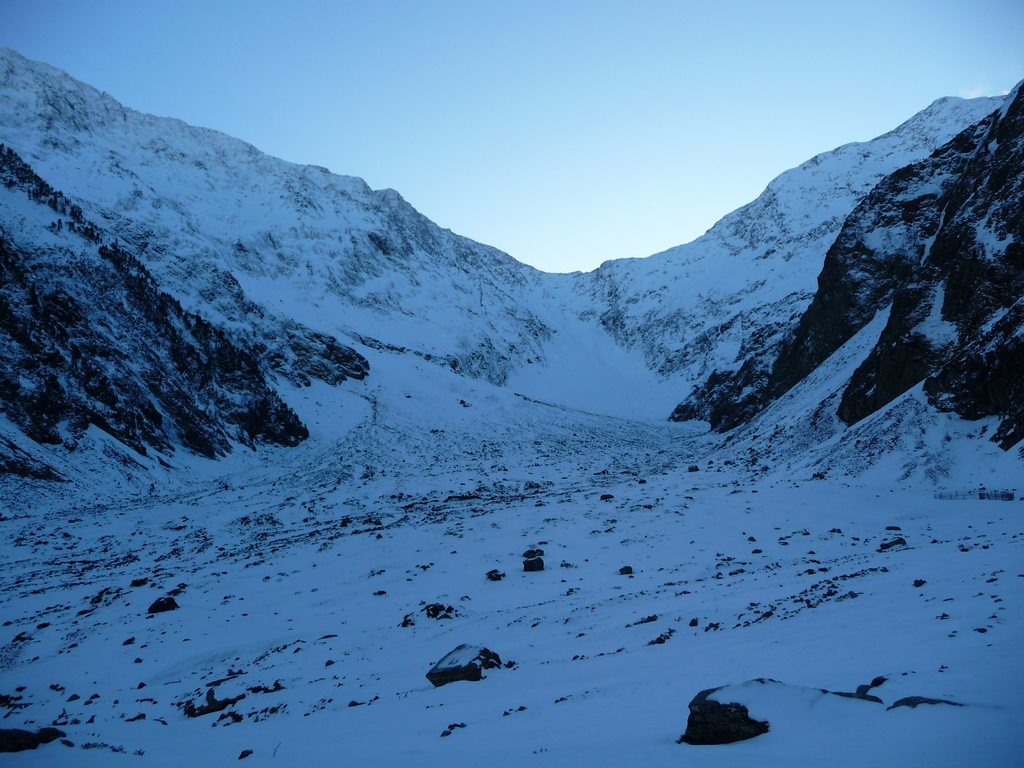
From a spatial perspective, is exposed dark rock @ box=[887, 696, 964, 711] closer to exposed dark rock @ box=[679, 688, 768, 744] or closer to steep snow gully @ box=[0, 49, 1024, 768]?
steep snow gully @ box=[0, 49, 1024, 768]

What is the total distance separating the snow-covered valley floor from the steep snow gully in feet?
0.30

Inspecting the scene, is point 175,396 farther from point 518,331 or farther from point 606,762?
point 518,331

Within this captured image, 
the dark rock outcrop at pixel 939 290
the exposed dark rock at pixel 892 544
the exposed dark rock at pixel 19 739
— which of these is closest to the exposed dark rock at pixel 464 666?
the exposed dark rock at pixel 19 739

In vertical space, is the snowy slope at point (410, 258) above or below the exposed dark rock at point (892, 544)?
above

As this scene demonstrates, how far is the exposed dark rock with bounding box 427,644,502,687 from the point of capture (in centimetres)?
1093

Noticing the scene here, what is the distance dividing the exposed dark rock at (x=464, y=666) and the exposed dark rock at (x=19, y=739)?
581 centimetres

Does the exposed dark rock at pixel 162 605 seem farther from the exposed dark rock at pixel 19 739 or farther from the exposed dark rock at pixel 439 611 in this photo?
the exposed dark rock at pixel 19 739

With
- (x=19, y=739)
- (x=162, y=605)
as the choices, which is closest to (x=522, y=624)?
(x=19, y=739)

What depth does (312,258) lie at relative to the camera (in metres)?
112

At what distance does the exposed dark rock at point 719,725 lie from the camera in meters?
6.34

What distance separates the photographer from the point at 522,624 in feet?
46.9

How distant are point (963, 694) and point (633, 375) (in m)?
128

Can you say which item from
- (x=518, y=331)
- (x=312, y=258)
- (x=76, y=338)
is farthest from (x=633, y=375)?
(x=76, y=338)

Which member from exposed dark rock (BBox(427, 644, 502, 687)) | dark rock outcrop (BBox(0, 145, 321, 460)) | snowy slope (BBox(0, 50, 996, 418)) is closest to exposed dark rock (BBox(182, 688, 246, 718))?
exposed dark rock (BBox(427, 644, 502, 687))
